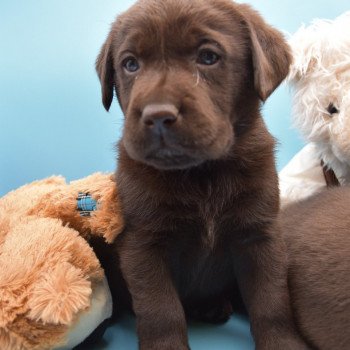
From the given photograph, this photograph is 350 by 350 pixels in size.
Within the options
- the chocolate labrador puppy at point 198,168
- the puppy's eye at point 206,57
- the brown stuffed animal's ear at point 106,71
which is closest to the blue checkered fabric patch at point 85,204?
the chocolate labrador puppy at point 198,168

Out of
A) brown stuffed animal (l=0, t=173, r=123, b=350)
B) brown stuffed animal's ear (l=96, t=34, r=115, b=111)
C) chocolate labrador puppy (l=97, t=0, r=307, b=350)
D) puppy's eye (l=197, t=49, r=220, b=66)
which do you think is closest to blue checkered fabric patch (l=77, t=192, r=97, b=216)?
brown stuffed animal (l=0, t=173, r=123, b=350)

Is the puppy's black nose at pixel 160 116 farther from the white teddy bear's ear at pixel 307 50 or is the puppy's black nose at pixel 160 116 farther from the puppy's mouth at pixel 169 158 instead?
the white teddy bear's ear at pixel 307 50

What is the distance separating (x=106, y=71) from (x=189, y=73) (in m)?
0.37

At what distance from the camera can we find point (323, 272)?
4.60 ft

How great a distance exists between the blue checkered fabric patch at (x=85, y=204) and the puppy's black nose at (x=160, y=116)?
0.44 meters

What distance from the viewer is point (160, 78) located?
1.30 metres

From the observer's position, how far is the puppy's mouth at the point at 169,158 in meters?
1.25

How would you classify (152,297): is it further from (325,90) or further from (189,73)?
(325,90)

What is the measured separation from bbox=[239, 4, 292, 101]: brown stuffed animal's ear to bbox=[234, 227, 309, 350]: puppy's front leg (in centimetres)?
41

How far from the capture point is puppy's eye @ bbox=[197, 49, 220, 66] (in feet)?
4.48

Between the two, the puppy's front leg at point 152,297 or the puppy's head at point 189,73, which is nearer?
the puppy's head at point 189,73

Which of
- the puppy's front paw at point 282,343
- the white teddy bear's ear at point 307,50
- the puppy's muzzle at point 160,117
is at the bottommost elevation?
the puppy's front paw at point 282,343

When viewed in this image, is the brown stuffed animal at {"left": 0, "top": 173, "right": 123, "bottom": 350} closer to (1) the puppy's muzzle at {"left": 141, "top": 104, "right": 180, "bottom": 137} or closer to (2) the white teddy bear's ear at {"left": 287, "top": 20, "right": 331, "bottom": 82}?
(1) the puppy's muzzle at {"left": 141, "top": 104, "right": 180, "bottom": 137}

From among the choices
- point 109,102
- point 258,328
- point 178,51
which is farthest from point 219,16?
point 258,328
